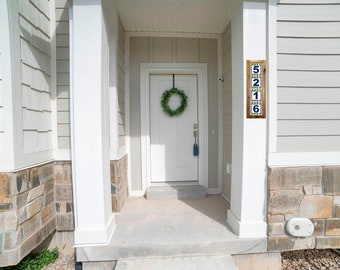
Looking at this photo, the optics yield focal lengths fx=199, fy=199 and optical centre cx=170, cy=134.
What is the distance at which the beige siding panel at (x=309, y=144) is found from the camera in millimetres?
1889

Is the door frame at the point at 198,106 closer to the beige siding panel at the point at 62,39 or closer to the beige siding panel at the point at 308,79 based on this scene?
the beige siding panel at the point at 62,39

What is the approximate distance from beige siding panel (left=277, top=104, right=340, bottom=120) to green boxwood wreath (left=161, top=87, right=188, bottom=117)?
1.54 m

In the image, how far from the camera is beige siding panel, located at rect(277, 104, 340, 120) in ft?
6.13

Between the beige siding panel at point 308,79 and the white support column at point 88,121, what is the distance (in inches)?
65.8

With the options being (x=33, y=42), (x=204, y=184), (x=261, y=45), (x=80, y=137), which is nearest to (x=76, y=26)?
(x=33, y=42)

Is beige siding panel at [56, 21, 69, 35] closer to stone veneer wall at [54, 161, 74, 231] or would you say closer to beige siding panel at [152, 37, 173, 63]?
beige siding panel at [152, 37, 173, 63]

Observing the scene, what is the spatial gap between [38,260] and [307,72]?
10.8 ft

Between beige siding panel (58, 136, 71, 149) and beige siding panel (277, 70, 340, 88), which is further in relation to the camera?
beige siding panel (58, 136, 71, 149)

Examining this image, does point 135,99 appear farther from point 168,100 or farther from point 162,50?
point 162,50

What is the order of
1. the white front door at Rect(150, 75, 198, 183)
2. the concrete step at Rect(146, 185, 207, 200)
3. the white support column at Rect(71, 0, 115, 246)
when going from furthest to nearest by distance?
1. the white front door at Rect(150, 75, 198, 183)
2. the concrete step at Rect(146, 185, 207, 200)
3. the white support column at Rect(71, 0, 115, 246)

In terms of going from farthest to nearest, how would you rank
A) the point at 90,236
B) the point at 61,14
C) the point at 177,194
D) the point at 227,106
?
the point at 177,194
the point at 227,106
the point at 61,14
the point at 90,236

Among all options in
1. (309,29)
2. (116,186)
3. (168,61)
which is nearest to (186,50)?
(168,61)

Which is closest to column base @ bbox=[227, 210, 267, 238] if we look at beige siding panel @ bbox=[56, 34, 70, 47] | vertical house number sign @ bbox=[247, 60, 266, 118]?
vertical house number sign @ bbox=[247, 60, 266, 118]

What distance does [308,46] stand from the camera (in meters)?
1.87
